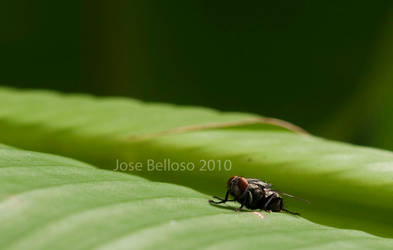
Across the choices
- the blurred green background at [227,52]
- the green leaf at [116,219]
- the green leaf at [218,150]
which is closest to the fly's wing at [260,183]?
the green leaf at [218,150]

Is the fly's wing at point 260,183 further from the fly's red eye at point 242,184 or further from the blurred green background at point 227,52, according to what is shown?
the blurred green background at point 227,52

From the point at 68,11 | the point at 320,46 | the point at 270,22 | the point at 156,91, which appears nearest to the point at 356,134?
the point at 320,46

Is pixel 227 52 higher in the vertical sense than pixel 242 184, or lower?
higher

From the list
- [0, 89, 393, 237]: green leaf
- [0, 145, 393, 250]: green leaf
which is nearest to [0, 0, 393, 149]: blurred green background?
[0, 89, 393, 237]: green leaf

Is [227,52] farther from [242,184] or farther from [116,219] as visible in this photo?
[116,219]

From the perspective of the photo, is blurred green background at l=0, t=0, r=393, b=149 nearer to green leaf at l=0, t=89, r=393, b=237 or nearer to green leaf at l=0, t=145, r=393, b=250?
green leaf at l=0, t=89, r=393, b=237

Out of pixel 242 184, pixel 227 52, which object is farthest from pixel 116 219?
pixel 227 52

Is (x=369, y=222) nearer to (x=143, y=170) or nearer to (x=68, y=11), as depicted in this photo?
(x=143, y=170)
